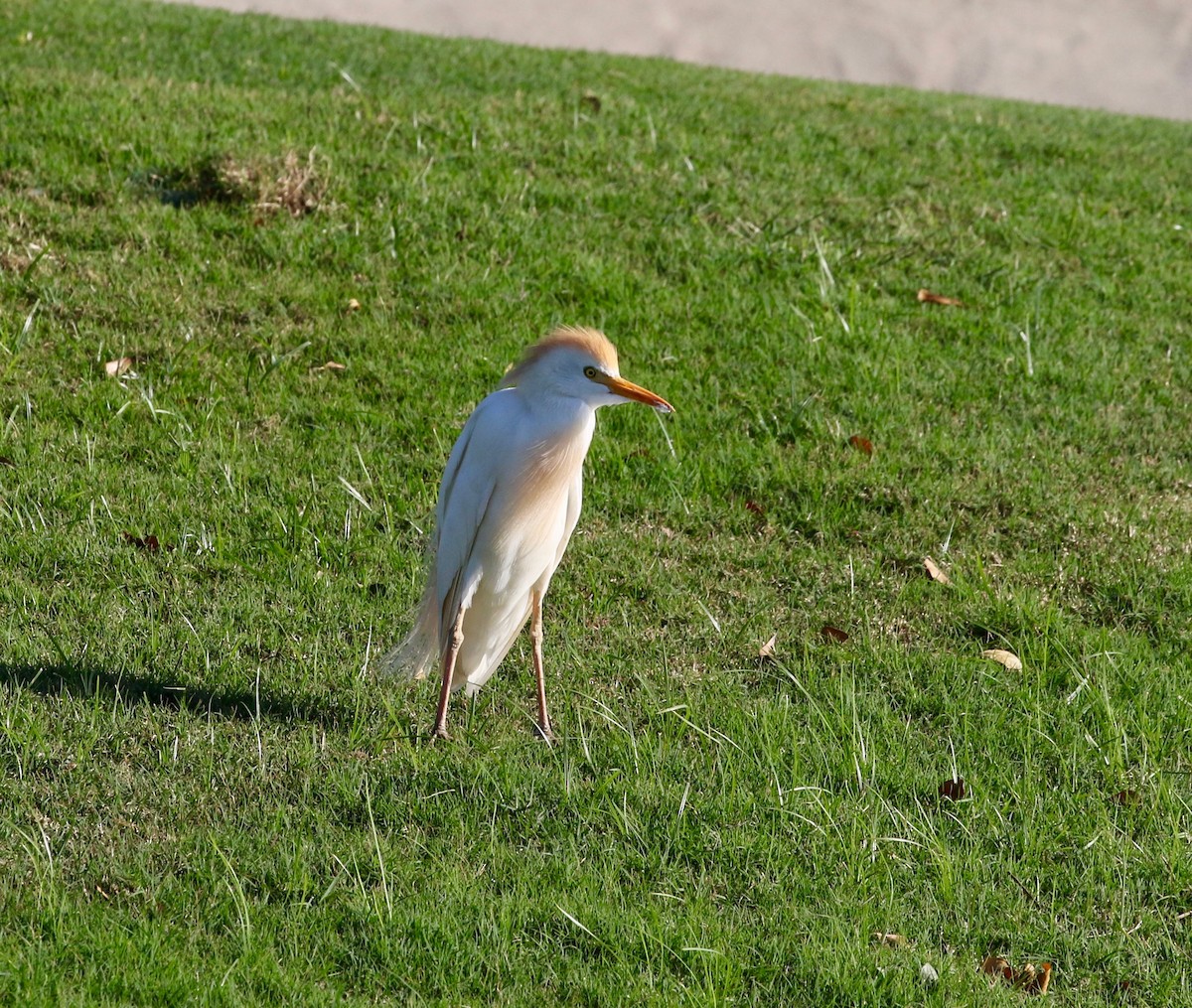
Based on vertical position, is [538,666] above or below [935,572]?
below

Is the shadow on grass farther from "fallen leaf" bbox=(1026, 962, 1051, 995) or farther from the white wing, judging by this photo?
"fallen leaf" bbox=(1026, 962, 1051, 995)

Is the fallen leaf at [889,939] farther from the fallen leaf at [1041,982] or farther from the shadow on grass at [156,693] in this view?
the shadow on grass at [156,693]

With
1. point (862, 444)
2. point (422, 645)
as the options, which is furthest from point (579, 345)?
point (862, 444)

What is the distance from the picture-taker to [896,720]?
4246mm

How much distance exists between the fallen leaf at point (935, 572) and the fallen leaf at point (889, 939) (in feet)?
6.94

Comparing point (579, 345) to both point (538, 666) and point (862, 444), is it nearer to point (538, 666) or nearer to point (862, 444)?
point (538, 666)

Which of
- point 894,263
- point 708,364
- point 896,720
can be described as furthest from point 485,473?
point 894,263

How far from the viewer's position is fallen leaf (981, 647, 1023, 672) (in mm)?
4629

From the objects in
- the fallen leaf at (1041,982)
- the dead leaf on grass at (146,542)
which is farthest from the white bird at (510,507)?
the fallen leaf at (1041,982)

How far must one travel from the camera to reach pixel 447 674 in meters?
4.04

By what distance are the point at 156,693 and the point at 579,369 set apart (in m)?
1.67

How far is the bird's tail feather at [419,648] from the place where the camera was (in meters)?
4.28

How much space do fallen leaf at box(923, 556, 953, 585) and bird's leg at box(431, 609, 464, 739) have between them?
208 cm

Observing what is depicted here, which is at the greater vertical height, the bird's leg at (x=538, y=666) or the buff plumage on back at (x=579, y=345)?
the buff plumage on back at (x=579, y=345)
